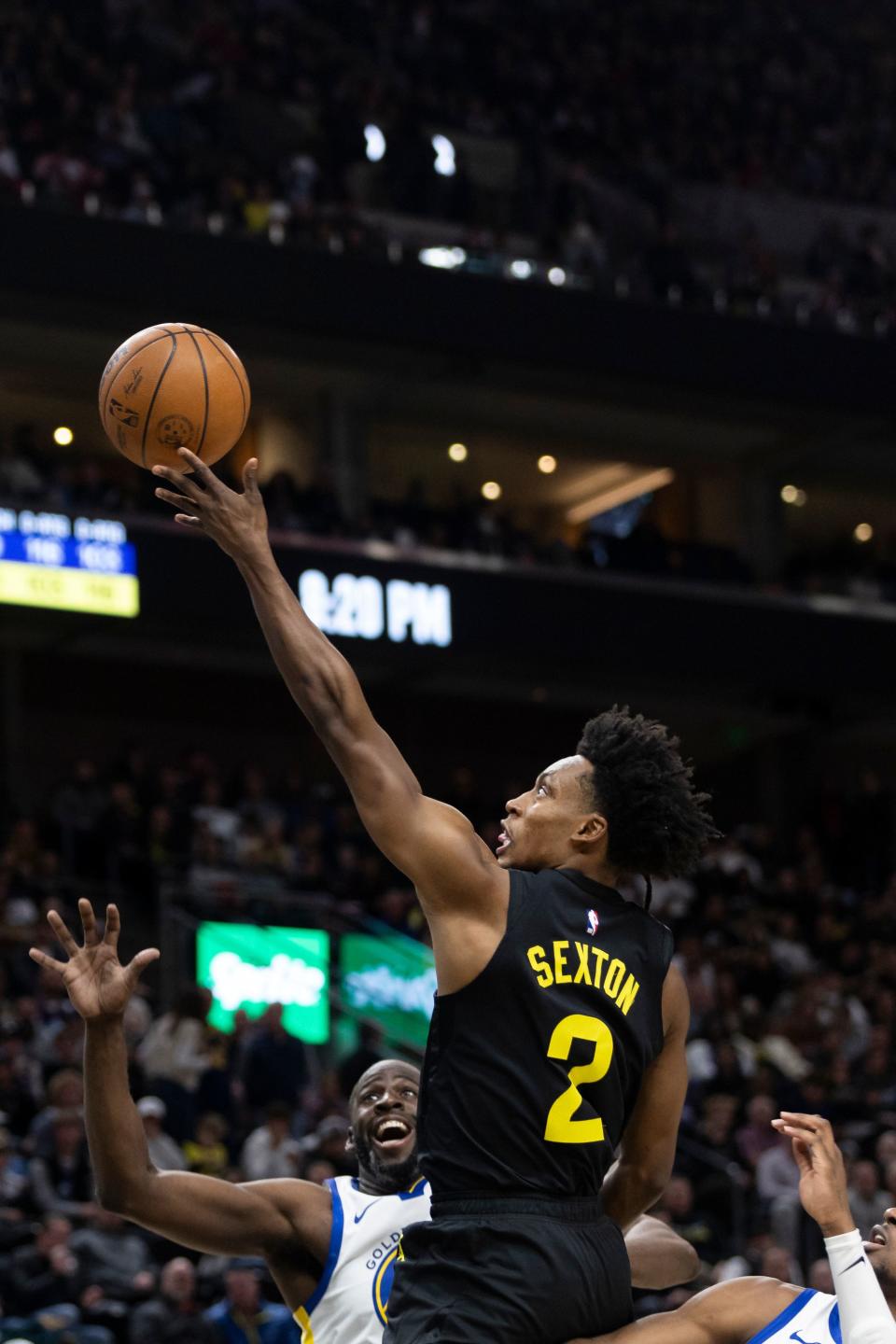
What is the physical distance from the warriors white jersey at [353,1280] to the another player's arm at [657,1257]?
52 cm

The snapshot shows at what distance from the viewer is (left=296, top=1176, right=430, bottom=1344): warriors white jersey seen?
5086 millimetres

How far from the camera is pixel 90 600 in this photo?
2186 centimetres

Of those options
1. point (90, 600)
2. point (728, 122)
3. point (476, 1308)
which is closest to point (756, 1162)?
point (90, 600)

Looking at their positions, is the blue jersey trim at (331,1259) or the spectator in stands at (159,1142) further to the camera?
the spectator in stands at (159,1142)

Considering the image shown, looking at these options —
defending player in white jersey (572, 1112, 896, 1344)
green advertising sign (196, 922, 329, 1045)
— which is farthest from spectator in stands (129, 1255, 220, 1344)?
defending player in white jersey (572, 1112, 896, 1344)

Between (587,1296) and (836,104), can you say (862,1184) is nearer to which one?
(587,1296)

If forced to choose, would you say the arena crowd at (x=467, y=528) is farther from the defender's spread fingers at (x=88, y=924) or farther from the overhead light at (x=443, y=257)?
the defender's spread fingers at (x=88, y=924)

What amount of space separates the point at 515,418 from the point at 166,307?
656 centimetres

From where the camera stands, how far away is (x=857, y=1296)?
421 cm

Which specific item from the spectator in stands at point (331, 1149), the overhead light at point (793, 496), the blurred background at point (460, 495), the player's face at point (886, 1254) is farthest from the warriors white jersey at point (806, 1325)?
the overhead light at point (793, 496)

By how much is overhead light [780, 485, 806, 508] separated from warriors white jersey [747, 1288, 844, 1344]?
26.9 meters

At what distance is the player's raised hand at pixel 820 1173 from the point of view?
416 cm

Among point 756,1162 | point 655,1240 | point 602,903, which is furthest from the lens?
point 756,1162

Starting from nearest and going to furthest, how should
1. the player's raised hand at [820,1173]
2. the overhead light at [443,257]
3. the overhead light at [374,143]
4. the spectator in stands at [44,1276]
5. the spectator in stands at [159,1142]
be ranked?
the player's raised hand at [820,1173], the spectator in stands at [44,1276], the spectator in stands at [159,1142], the overhead light at [443,257], the overhead light at [374,143]
